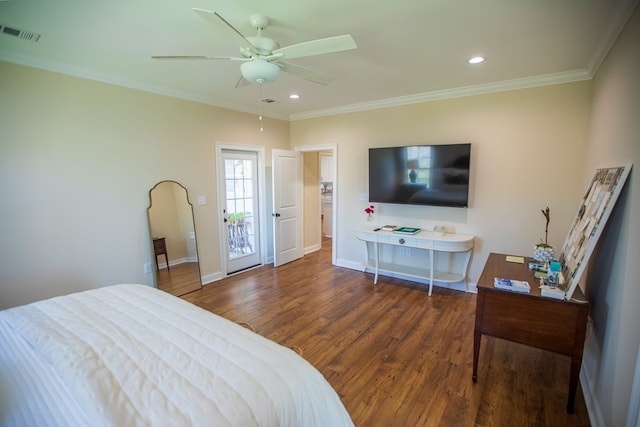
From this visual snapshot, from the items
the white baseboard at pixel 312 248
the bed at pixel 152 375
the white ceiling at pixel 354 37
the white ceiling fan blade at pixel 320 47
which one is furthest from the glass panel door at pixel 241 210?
the bed at pixel 152 375

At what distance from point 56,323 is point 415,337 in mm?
2825

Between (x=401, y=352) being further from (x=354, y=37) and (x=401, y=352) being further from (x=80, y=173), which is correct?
(x=80, y=173)

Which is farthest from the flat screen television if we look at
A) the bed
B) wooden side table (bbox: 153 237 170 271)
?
the bed

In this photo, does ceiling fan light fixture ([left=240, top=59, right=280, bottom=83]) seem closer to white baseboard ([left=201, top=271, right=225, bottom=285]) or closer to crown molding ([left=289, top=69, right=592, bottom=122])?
crown molding ([left=289, top=69, right=592, bottom=122])

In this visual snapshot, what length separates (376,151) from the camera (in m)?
4.40

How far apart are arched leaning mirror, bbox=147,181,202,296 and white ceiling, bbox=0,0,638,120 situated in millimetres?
1337

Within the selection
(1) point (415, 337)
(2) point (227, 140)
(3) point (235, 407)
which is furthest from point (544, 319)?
(2) point (227, 140)

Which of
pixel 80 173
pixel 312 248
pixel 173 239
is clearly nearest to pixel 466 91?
pixel 312 248

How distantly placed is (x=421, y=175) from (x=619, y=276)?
252 cm

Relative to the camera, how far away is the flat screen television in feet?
12.4

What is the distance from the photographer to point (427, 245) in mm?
3801

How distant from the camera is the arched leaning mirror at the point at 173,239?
376 cm

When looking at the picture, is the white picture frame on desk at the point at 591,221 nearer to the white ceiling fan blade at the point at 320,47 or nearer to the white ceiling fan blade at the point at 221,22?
the white ceiling fan blade at the point at 320,47

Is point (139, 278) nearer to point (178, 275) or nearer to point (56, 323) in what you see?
point (178, 275)
